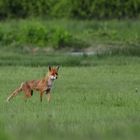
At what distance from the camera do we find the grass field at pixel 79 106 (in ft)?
31.6

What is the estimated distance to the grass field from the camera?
9617 mm

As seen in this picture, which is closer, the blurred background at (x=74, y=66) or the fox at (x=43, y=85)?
the blurred background at (x=74, y=66)

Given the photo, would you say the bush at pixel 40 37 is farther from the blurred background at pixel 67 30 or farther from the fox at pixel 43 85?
the fox at pixel 43 85

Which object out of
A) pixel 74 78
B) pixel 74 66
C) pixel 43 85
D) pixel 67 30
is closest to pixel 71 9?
pixel 67 30

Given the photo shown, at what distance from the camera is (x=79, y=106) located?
50.6ft

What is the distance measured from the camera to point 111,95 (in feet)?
58.9

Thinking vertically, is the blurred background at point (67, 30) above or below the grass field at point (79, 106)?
below

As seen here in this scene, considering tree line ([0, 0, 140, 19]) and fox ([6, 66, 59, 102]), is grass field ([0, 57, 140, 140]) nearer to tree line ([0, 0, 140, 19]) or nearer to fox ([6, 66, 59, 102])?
fox ([6, 66, 59, 102])

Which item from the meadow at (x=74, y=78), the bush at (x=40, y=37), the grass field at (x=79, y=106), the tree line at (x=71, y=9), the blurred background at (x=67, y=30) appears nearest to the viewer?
the grass field at (x=79, y=106)

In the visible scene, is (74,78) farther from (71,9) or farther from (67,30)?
(71,9)

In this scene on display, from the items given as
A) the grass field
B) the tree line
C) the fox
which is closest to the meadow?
the grass field

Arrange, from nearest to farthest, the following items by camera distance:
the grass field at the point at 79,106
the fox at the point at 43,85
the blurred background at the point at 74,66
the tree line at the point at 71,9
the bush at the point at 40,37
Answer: the grass field at the point at 79,106 < the blurred background at the point at 74,66 < the fox at the point at 43,85 < the bush at the point at 40,37 < the tree line at the point at 71,9

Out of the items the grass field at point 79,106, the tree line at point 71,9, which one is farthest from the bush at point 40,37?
the grass field at point 79,106

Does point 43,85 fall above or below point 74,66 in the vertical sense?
above
